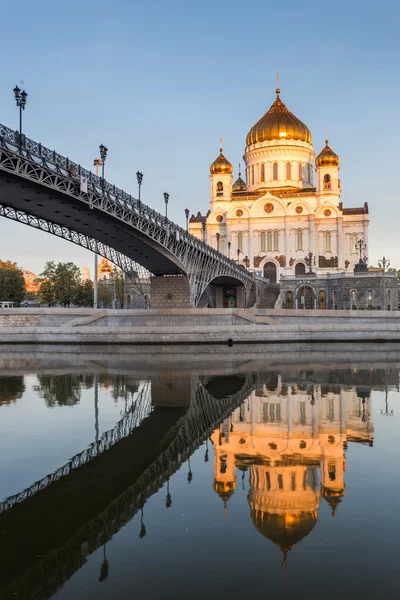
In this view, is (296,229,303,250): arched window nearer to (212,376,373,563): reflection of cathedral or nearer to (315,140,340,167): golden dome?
(315,140,340,167): golden dome

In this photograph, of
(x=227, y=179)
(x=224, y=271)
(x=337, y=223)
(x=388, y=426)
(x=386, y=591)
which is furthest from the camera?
(x=227, y=179)

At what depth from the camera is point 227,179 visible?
81.2m

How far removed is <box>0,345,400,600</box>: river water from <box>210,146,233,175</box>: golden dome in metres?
64.0

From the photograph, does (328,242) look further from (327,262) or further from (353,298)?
(353,298)

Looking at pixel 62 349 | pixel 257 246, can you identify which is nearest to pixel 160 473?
pixel 62 349

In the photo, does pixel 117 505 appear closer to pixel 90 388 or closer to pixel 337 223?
pixel 90 388

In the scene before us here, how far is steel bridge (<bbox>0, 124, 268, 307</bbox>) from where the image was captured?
23.2 meters

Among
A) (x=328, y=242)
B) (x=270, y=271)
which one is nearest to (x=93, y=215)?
(x=270, y=271)

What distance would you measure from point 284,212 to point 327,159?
960 centimetres

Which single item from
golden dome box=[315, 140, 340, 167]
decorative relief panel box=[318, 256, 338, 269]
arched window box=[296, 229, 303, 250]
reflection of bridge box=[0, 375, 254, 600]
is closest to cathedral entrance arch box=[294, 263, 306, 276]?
decorative relief panel box=[318, 256, 338, 269]

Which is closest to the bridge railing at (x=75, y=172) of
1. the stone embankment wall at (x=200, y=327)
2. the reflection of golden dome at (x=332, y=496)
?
the stone embankment wall at (x=200, y=327)

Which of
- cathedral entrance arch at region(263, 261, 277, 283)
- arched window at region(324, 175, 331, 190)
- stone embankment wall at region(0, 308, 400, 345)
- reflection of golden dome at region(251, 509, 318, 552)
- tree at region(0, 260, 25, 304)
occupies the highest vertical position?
arched window at region(324, 175, 331, 190)

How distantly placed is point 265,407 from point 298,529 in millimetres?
8720

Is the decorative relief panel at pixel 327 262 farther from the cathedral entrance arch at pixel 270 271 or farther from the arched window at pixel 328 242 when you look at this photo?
the cathedral entrance arch at pixel 270 271
